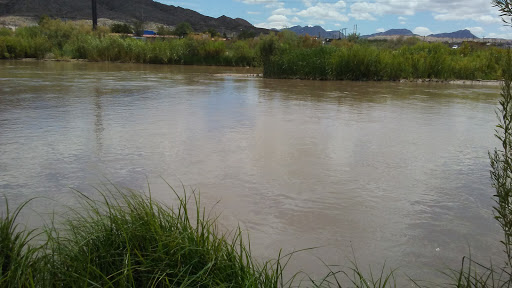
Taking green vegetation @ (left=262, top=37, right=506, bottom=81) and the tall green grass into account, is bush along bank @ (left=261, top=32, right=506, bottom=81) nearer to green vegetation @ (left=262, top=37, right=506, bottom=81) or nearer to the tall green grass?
green vegetation @ (left=262, top=37, right=506, bottom=81)

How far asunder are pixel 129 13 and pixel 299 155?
105m

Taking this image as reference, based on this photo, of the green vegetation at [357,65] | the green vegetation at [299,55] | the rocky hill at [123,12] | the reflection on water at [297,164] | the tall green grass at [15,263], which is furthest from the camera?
the rocky hill at [123,12]

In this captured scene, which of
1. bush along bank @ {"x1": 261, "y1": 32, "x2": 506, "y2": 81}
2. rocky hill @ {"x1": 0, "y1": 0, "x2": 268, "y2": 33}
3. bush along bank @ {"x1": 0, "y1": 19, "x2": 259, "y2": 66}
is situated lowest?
bush along bank @ {"x1": 261, "y1": 32, "x2": 506, "y2": 81}

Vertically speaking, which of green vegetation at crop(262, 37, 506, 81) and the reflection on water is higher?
green vegetation at crop(262, 37, 506, 81)

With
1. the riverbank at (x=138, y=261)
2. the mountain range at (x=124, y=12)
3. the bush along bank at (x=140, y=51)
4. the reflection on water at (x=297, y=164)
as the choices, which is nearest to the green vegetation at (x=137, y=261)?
the riverbank at (x=138, y=261)

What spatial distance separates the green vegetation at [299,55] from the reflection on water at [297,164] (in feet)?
13.1

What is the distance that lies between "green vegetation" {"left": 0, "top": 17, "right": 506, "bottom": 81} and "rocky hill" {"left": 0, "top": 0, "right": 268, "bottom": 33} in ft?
217

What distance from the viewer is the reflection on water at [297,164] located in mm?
3500

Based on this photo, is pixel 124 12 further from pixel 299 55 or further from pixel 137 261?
pixel 137 261

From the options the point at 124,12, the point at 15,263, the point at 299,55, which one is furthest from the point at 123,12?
the point at 15,263

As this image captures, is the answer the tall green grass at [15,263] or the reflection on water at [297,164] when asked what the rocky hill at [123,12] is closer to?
the reflection on water at [297,164]

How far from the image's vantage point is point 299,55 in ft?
54.7

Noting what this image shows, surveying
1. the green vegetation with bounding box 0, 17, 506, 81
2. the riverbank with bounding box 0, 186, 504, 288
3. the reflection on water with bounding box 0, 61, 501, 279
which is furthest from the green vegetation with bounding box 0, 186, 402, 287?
the green vegetation with bounding box 0, 17, 506, 81

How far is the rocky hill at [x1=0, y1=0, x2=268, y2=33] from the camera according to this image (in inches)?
3610
